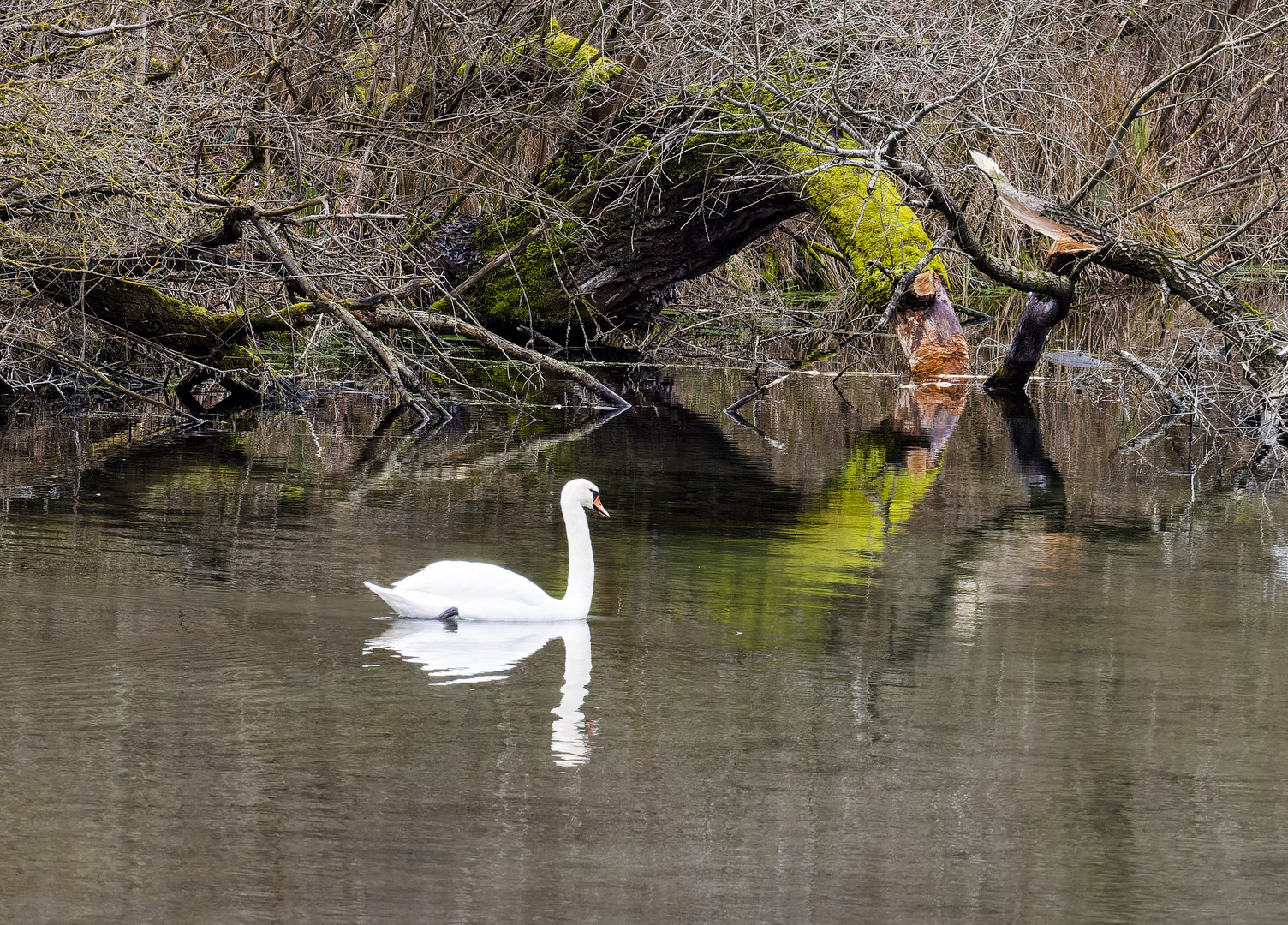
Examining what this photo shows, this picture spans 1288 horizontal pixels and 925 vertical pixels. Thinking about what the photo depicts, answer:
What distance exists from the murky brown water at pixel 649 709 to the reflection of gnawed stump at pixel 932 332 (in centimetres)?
565

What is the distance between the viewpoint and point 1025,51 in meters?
14.1

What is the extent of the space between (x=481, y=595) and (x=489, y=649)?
36 centimetres

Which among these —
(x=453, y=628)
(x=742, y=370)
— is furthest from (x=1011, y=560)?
(x=742, y=370)

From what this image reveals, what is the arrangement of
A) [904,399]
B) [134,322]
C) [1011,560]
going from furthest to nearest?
[904,399] → [134,322] → [1011,560]

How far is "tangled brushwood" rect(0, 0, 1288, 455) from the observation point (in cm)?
1143

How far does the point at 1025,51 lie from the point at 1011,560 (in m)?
7.35

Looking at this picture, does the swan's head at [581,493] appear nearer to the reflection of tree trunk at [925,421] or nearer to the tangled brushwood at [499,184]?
A: the tangled brushwood at [499,184]

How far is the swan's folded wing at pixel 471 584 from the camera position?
6508mm

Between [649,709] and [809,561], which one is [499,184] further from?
[649,709]

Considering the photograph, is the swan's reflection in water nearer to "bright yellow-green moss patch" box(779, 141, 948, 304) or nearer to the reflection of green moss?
the reflection of green moss

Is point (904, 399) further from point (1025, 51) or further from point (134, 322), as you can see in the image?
point (134, 322)

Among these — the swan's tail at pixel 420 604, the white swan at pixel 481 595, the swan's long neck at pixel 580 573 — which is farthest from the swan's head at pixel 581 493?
the swan's tail at pixel 420 604

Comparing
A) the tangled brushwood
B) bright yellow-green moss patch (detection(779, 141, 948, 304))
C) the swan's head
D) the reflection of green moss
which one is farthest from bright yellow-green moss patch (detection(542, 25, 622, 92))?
the swan's head

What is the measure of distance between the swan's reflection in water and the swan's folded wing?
0.12m
